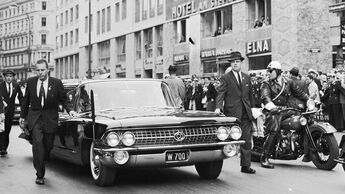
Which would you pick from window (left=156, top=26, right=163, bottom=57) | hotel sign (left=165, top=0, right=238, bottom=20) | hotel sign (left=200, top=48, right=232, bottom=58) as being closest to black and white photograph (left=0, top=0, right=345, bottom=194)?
hotel sign (left=200, top=48, right=232, bottom=58)

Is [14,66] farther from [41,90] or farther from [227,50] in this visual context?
[41,90]

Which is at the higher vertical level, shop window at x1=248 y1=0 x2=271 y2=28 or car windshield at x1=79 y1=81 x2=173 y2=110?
shop window at x1=248 y1=0 x2=271 y2=28

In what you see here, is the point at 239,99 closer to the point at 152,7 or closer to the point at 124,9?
the point at 152,7

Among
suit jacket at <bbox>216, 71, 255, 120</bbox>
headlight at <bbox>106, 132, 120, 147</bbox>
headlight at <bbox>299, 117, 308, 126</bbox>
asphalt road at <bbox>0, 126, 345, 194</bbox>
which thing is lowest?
asphalt road at <bbox>0, 126, 345, 194</bbox>

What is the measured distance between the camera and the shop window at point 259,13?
27734 millimetres

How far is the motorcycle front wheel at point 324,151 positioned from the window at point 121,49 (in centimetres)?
3941

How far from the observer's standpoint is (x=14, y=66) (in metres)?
130

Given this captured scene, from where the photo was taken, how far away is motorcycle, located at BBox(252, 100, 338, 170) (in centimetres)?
924

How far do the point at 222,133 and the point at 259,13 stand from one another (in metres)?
22.0

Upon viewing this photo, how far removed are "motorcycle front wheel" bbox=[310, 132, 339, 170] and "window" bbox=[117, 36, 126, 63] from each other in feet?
129

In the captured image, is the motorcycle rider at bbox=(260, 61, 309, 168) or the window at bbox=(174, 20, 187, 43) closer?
the motorcycle rider at bbox=(260, 61, 309, 168)

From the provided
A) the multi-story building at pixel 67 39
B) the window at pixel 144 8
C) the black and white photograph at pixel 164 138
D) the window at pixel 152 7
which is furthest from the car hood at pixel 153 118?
the multi-story building at pixel 67 39

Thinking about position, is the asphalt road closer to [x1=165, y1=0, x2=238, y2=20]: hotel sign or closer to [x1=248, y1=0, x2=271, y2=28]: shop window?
[x1=248, y1=0, x2=271, y2=28]: shop window

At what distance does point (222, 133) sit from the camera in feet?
25.1
